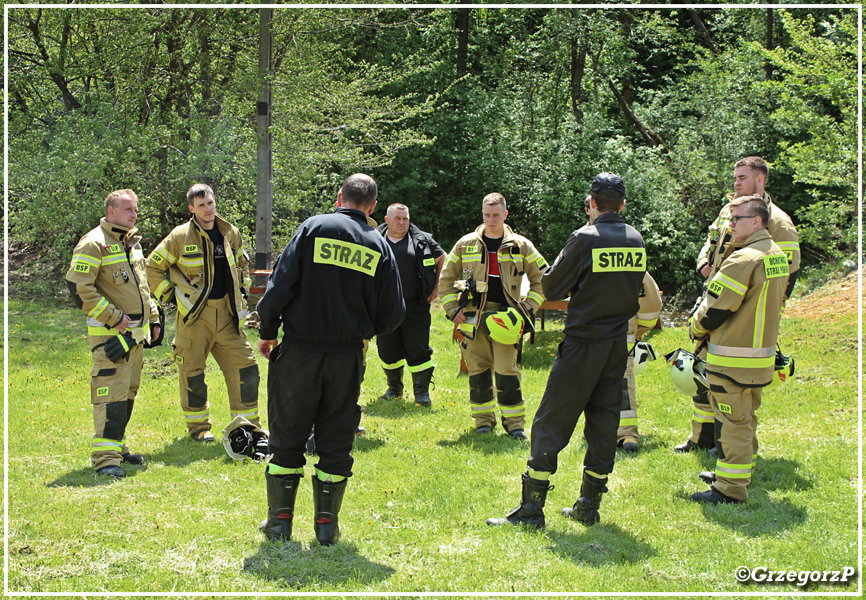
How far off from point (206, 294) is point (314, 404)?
249 cm

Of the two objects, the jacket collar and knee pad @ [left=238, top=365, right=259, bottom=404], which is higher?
the jacket collar

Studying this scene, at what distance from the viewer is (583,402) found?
4.84 m

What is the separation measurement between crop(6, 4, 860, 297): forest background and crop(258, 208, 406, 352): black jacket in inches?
369

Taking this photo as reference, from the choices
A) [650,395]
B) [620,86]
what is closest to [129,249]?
[650,395]

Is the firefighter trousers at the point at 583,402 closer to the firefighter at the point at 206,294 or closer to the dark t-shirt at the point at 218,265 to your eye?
the firefighter at the point at 206,294

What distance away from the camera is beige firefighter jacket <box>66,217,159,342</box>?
5.84m

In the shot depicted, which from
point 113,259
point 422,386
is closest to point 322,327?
point 113,259

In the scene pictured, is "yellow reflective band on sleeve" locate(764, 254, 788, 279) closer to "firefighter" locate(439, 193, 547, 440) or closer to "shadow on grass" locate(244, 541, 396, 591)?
"firefighter" locate(439, 193, 547, 440)

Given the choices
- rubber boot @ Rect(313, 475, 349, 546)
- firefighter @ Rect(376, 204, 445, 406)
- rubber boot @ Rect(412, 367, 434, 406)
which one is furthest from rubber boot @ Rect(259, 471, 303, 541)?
rubber boot @ Rect(412, 367, 434, 406)

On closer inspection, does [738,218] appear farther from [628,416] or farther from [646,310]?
[628,416]

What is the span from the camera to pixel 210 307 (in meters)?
6.58

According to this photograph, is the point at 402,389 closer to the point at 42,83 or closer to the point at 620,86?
the point at 42,83

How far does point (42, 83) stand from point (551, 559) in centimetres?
1418

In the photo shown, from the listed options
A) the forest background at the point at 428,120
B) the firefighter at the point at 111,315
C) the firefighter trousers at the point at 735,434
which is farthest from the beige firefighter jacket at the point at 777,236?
the forest background at the point at 428,120
